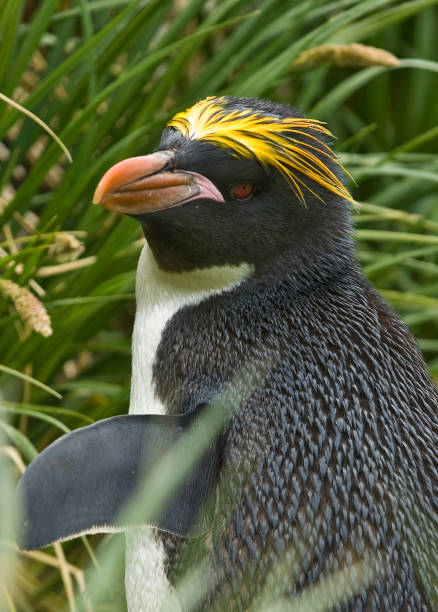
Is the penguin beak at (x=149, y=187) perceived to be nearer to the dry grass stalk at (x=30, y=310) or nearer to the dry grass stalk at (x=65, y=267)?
the dry grass stalk at (x=30, y=310)

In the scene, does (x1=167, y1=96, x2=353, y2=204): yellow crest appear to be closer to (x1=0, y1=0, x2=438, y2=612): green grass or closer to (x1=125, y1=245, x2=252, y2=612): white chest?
(x1=125, y1=245, x2=252, y2=612): white chest

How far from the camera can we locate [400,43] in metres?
3.79

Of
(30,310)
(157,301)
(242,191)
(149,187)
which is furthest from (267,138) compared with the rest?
(30,310)

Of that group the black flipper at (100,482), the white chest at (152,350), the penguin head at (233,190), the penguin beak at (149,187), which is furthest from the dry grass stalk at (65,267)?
the black flipper at (100,482)

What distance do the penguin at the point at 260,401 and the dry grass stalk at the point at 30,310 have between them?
0.21 m

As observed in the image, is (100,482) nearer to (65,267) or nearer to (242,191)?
(242,191)

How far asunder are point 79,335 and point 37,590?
0.61m

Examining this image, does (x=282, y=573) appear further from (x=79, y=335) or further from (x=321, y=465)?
(x=79, y=335)

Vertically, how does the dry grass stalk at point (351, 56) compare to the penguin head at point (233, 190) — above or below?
above

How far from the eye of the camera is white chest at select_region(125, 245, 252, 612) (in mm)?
1783

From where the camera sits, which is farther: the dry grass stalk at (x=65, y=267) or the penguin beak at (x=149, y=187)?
the dry grass stalk at (x=65, y=267)

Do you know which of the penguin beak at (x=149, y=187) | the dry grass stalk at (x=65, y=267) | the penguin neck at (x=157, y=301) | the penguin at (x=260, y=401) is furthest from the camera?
the dry grass stalk at (x=65, y=267)

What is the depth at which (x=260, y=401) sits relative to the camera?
169cm

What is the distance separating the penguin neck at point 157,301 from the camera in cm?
184
